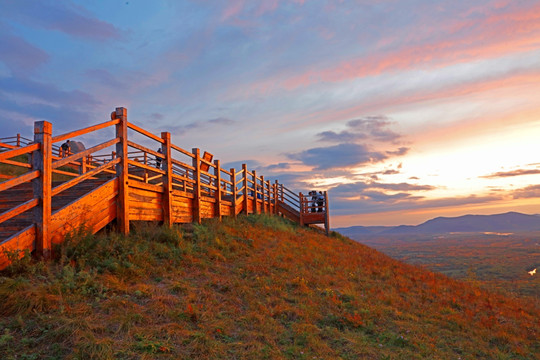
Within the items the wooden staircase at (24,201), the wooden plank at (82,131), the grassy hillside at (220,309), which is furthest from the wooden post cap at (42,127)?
the grassy hillside at (220,309)

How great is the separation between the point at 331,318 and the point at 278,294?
1.31 m

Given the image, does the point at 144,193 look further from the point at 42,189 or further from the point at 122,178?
the point at 42,189

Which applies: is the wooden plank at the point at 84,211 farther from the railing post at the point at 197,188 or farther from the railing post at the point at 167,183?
the railing post at the point at 197,188

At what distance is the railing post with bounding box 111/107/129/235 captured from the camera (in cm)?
885

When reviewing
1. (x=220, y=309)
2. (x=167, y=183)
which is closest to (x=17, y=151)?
(x=220, y=309)

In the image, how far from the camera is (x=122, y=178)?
8898 mm

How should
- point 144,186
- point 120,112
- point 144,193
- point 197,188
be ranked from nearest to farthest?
point 120,112 → point 144,186 → point 144,193 → point 197,188

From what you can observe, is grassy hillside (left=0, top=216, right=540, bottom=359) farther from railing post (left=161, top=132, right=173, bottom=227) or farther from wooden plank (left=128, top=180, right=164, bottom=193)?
wooden plank (left=128, top=180, right=164, bottom=193)

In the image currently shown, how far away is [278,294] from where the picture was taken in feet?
27.7

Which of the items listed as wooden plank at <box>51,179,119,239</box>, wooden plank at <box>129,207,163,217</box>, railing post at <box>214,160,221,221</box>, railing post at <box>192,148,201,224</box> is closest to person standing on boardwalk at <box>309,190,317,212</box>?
railing post at <box>214,160,221,221</box>

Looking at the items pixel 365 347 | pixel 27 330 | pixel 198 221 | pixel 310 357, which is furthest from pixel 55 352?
pixel 198 221

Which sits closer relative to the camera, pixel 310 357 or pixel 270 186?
pixel 310 357

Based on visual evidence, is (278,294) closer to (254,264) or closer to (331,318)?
(331,318)

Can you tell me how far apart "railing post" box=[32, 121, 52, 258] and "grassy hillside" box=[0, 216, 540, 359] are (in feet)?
1.31
